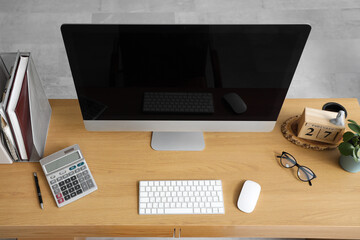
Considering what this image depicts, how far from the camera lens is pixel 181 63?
108 cm

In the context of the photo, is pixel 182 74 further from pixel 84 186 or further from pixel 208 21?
pixel 208 21

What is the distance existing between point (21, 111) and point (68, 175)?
283mm

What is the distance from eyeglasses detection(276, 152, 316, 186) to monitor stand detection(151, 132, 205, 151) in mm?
327

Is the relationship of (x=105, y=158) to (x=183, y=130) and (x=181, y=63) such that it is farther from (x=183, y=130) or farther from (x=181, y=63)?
(x=181, y=63)

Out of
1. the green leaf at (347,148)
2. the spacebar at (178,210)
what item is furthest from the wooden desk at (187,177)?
the green leaf at (347,148)

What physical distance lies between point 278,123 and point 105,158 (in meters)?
0.75

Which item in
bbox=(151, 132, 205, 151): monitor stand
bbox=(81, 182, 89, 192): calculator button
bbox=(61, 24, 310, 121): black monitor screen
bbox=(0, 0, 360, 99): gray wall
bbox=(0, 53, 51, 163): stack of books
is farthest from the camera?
bbox=(0, 0, 360, 99): gray wall

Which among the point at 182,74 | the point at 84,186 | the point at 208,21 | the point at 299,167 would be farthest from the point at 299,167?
the point at 208,21

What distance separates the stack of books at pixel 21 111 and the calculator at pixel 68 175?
88 millimetres

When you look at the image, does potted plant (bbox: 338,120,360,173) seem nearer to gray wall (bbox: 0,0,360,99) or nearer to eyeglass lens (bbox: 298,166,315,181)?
eyeglass lens (bbox: 298,166,315,181)

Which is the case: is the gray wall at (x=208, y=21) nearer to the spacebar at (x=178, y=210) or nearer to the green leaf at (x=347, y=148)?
the green leaf at (x=347, y=148)

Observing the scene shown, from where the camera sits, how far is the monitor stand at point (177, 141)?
1.37 metres

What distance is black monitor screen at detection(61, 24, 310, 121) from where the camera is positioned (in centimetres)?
101

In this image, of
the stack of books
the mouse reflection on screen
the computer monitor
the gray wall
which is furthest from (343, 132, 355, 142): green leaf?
the gray wall
